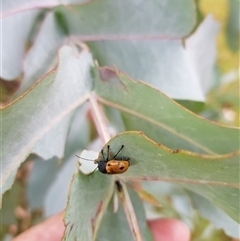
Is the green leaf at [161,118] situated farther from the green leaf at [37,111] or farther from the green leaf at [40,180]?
the green leaf at [40,180]

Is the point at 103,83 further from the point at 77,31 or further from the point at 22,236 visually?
the point at 22,236

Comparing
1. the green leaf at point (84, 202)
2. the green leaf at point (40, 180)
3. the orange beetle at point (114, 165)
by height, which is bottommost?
the green leaf at point (40, 180)

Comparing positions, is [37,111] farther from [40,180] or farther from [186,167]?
[40,180]

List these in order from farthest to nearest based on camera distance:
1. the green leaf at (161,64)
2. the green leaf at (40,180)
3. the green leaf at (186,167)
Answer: the green leaf at (40,180), the green leaf at (161,64), the green leaf at (186,167)

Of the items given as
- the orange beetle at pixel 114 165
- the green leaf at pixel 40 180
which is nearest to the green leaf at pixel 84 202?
the orange beetle at pixel 114 165

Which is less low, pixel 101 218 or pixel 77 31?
pixel 77 31

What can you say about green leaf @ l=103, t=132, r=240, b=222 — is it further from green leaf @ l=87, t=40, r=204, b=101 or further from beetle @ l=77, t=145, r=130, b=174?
green leaf @ l=87, t=40, r=204, b=101

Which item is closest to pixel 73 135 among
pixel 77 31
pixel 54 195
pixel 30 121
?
pixel 54 195
